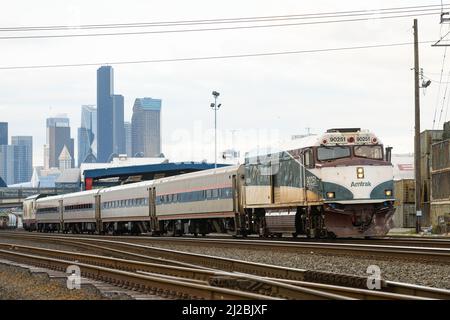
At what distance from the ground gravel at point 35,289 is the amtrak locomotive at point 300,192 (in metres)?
11.6

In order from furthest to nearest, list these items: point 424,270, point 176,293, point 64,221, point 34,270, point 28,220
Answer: point 28,220 < point 64,221 < point 34,270 < point 424,270 < point 176,293

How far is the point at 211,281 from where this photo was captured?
13156mm

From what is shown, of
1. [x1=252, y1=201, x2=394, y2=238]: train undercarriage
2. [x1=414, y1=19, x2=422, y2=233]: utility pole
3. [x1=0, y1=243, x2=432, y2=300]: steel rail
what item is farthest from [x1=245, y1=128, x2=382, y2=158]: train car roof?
[x1=414, y1=19, x2=422, y2=233]: utility pole

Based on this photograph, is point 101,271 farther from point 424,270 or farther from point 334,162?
point 334,162

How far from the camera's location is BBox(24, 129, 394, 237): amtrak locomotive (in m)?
25.8

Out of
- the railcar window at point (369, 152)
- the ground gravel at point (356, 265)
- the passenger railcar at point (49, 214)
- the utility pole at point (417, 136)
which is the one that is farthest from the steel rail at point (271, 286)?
the passenger railcar at point (49, 214)

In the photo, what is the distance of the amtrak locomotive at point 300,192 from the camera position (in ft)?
84.8

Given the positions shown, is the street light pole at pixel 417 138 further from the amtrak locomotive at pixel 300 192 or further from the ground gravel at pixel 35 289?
the ground gravel at pixel 35 289

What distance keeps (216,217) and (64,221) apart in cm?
3268

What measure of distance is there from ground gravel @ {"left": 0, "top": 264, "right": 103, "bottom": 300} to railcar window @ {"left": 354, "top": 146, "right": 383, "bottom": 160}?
43.2ft

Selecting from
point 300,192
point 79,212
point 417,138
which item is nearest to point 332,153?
point 300,192

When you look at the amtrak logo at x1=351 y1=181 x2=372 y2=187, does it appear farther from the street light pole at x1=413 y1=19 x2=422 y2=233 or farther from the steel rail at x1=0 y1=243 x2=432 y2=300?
the street light pole at x1=413 y1=19 x2=422 y2=233

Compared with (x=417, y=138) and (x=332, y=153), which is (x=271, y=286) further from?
(x=417, y=138)
